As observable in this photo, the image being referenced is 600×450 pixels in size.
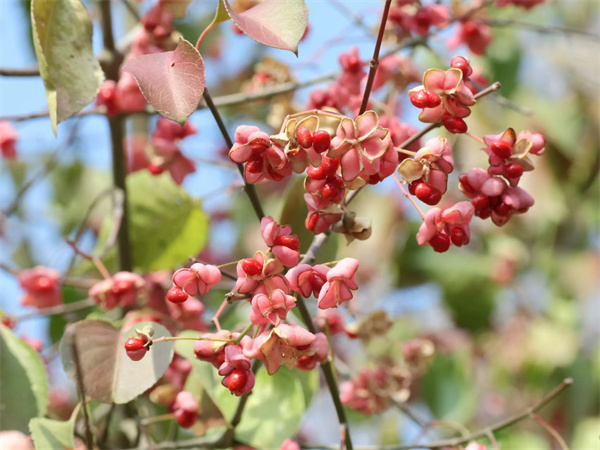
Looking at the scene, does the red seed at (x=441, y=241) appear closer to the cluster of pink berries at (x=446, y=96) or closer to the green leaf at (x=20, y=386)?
the cluster of pink berries at (x=446, y=96)

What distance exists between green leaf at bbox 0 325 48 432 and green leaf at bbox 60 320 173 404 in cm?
10

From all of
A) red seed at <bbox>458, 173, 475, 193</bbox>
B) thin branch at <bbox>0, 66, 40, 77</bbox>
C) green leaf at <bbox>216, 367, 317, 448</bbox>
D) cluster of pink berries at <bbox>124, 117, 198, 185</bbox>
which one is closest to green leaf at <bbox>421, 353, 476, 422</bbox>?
green leaf at <bbox>216, 367, 317, 448</bbox>

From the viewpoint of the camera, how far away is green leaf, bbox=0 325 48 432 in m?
0.77

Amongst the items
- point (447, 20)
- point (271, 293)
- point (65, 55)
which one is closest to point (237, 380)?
point (271, 293)

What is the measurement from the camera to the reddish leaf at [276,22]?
580 millimetres

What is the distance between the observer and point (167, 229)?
112 centimetres

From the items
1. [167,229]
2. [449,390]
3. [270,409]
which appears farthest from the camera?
[449,390]

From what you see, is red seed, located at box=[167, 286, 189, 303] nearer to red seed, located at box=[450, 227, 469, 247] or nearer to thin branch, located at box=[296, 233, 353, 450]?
thin branch, located at box=[296, 233, 353, 450]

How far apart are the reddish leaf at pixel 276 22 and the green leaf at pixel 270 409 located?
439mm

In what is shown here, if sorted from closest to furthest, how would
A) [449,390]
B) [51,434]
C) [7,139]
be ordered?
1. [51,434]
2. [7,139]
3. [449,390]

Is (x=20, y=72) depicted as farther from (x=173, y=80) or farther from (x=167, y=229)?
(x=173, y=80)

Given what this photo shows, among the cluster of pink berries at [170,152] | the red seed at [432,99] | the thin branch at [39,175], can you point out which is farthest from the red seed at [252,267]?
the thin branch at [39,175]

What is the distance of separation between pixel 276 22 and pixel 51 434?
433mm

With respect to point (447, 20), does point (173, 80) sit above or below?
above
